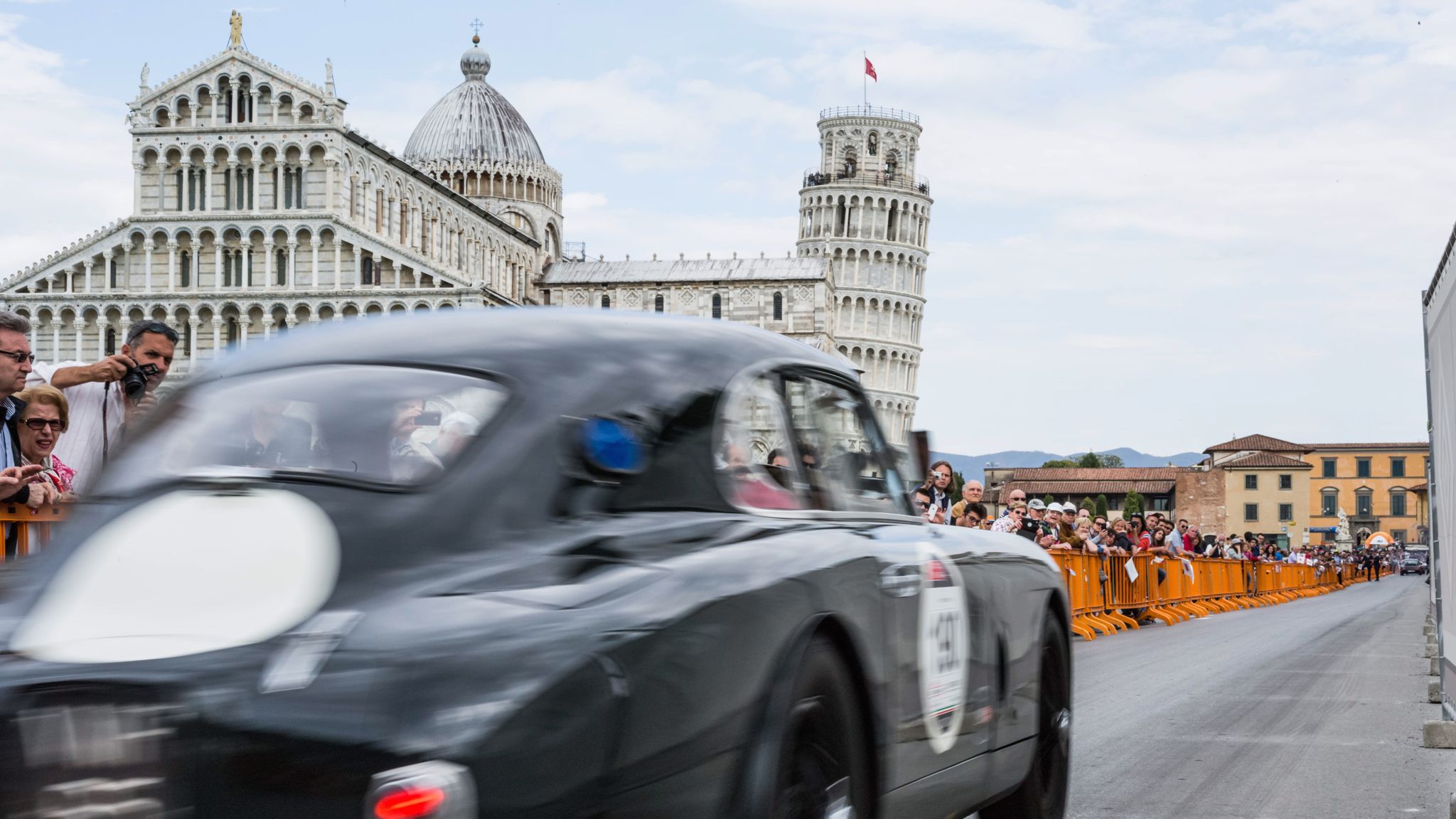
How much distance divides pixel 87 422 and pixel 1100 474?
169 m

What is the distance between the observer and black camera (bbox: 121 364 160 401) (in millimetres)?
7786

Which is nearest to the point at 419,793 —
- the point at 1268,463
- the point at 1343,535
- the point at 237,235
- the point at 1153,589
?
the point at 1153,589

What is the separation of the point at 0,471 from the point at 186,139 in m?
85.3

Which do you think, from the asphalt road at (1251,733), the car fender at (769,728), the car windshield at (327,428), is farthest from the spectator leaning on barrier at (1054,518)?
the car windshield at (327,428)

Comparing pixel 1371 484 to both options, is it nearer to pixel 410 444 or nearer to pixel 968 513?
pixel 968 513

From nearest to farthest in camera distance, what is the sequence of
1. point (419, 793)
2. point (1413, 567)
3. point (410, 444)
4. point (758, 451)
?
point (419, 793) < point (410, 444) < point (758, 451) < point (1413, 567)

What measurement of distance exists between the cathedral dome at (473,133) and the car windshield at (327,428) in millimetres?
118686

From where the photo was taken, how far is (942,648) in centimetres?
471

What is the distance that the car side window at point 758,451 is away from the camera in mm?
4012

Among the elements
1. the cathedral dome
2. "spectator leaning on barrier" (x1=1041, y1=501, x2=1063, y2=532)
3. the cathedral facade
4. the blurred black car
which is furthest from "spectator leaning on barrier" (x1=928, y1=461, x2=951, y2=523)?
the blurred black car

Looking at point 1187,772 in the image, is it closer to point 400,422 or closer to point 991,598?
point 991,598

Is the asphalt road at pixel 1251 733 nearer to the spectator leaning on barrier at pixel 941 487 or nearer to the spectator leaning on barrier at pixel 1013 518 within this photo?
the spectator leaning on barrier at pixel 1013 518

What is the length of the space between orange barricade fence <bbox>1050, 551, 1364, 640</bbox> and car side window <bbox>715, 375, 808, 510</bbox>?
8.96m

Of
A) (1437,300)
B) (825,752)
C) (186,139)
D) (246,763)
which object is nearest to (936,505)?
(1437,300)
